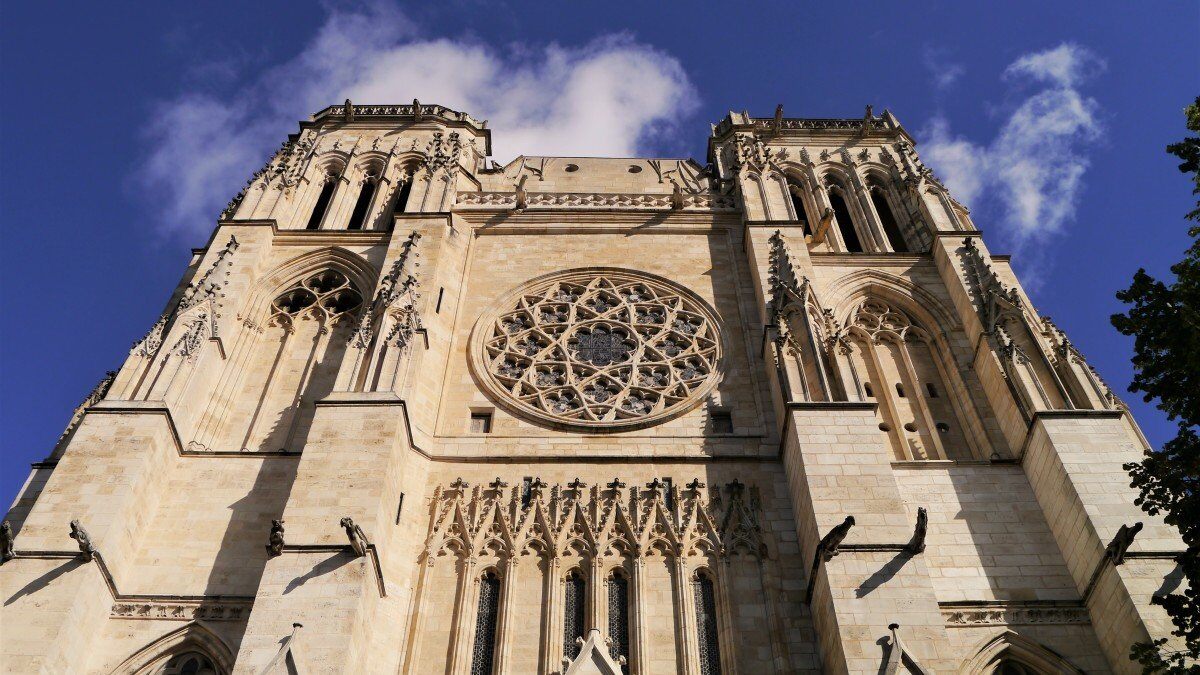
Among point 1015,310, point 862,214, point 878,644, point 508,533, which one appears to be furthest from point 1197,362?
point 862,214

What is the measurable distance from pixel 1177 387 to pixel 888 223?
471 inches

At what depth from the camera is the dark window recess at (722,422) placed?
575 inches

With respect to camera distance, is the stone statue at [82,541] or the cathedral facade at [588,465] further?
the cathedral facade at [588,465]

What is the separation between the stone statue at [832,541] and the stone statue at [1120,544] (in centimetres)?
296

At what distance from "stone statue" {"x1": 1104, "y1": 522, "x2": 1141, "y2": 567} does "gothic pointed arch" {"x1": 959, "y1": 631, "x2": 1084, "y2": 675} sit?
131 centimetres

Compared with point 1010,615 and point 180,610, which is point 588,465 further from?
point 1010,615

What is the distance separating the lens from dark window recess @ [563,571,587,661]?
1166 centimetres

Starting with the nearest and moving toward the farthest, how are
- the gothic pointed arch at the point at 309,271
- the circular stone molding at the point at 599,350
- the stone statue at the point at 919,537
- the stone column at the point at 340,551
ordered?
the stone column at the point at 340,551 → the stone statue at the point at 919,537 → the circular stone molding at the point at 599,350 → the gothic pointed arch at the point at 309,271

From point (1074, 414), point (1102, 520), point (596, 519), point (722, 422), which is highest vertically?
point (722, 422)

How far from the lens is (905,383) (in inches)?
630

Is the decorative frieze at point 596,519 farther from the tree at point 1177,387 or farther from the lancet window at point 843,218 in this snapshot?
the lancet window at point 843,218

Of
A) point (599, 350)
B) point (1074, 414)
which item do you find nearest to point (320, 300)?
point (599, 350)

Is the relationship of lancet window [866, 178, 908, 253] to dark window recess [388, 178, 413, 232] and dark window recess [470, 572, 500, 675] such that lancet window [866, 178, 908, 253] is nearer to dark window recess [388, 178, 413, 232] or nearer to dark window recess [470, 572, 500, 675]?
dark window recess [388, 178, 413, 232]

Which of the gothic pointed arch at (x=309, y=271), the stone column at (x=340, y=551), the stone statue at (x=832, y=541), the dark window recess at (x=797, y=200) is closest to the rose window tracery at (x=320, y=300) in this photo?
the gothic pointed arch at (x=309, y=271)
